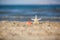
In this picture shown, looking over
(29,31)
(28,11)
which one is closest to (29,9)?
(28,11)

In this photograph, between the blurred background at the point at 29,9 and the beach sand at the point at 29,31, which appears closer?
the beach sand at the point at 29,31

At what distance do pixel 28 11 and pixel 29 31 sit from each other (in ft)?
0.89

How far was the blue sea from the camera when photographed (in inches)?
53.9

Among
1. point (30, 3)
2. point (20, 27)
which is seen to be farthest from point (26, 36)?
point (30, 3)

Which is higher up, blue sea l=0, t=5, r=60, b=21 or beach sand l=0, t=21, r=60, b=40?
blue sea l=0, t=5, r=60, b=21

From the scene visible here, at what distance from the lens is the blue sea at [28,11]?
137 centimetres

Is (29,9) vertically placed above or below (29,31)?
above

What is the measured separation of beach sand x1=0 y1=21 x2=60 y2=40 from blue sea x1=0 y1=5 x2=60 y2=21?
0.32 ft

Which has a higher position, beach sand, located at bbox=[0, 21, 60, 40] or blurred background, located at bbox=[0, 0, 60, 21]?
blurred background, located at bbox=[0, 0, 60, 21]

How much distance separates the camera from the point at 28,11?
1388mm

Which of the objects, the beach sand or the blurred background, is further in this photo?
the blurred background

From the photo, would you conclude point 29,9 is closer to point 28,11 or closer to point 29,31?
point 28,11

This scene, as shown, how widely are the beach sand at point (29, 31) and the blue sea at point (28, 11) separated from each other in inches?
3.8

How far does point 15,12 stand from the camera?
55.1 inches
